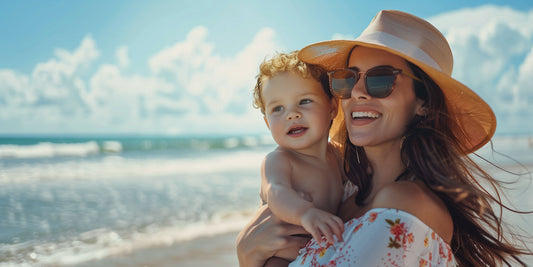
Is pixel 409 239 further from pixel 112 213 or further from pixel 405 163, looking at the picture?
pixel 112 213

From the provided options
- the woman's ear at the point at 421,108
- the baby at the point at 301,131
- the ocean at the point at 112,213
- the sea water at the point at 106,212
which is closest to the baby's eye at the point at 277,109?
the baby at the point at 301,131

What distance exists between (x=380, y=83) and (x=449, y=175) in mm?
529

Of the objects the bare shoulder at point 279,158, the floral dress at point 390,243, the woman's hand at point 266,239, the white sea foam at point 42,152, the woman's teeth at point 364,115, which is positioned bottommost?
the white sea foam at point 42,152

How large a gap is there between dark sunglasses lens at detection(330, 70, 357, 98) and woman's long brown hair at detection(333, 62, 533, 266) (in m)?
0.30

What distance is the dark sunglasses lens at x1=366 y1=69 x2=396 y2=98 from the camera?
82.8 inches

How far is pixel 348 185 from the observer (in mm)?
2561

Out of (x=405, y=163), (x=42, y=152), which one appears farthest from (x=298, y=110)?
(x=42, y=152)

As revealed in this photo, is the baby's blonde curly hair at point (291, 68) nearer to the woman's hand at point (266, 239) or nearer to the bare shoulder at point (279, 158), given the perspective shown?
the bare shoulder at point (279, 158)

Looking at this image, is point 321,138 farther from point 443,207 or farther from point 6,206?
point 6,206

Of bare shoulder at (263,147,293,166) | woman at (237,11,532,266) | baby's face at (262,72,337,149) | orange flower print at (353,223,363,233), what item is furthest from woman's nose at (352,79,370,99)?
orange flower print at (353,223,363,233)

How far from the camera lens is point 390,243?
169cm

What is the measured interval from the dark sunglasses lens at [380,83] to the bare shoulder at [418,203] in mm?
475

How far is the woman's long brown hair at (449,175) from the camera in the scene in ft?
6.27

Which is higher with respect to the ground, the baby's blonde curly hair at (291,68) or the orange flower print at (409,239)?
the baby's blonde curly hair at (291,68)
